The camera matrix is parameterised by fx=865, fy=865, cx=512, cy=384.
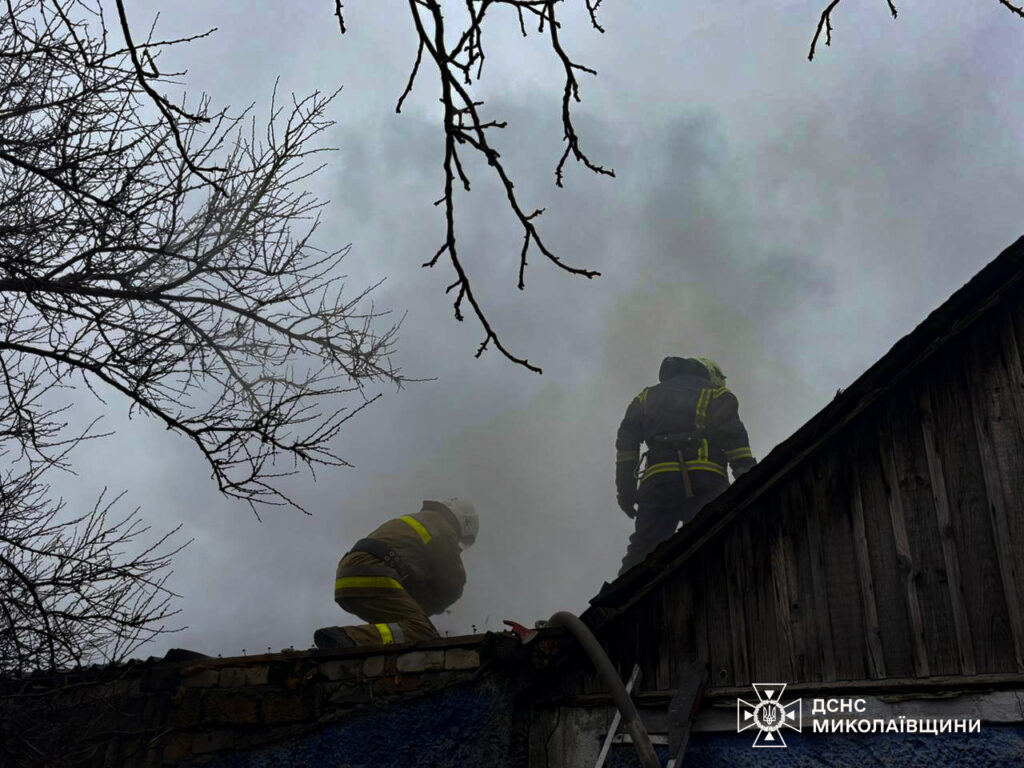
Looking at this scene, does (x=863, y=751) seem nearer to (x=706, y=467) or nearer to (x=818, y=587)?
(x=818, y=587)

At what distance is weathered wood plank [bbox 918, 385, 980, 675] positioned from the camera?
379 cm

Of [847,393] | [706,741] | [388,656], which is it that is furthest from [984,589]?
[388,656]

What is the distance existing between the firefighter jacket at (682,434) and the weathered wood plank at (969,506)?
133 inches

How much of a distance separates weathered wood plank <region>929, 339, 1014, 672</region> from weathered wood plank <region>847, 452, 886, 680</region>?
39 cm

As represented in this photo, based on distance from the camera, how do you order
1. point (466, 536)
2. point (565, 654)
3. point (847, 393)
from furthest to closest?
point (466, 536) → point (565, 654) → point (847, 393)

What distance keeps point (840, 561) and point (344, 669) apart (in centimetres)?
300

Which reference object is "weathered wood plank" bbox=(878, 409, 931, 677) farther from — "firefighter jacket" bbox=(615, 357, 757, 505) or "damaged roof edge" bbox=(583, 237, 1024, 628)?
"firefighter jacket" bbox=(615, 357, 757, 505)

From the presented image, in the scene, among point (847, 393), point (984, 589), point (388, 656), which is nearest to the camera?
point (984, 589)

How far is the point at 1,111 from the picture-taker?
13.9 ft

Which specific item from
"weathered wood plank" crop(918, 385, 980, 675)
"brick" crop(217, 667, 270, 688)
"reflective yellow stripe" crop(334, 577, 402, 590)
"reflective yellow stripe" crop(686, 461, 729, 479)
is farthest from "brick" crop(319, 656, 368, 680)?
"reflective yellow stripe" crop(686, 461, 729, 479)

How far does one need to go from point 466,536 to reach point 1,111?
197 inches

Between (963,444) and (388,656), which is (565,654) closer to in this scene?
(388,656)

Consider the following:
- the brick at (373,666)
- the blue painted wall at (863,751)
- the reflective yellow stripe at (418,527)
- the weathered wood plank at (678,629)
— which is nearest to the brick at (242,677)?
the brick at (373,666)

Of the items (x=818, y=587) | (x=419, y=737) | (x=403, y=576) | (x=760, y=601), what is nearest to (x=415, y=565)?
(x=403, y=576)
